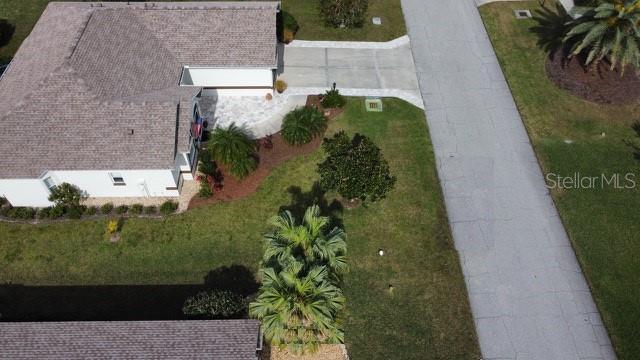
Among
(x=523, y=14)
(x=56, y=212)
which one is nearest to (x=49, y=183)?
(x=56, y=212)

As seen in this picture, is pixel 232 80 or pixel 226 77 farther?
pixel 232 80

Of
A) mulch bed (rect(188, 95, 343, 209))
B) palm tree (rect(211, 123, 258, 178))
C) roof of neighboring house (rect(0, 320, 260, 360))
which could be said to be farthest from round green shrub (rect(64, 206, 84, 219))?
palm tree (rect(211, 123, 258, 178))

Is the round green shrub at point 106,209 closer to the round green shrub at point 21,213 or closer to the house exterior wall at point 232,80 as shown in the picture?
the round green shrub at point 21,213

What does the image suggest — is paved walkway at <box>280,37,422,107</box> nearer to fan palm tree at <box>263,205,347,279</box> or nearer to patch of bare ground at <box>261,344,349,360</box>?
fan palm tree at <box>263,205,347,279</box>

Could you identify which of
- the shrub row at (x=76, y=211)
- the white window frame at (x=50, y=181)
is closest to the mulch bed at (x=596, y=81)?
the shrub row at (x=76, y=211)

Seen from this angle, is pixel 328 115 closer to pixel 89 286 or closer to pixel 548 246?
pixel 548 246

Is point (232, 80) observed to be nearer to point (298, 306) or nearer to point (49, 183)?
point (49, 183)
